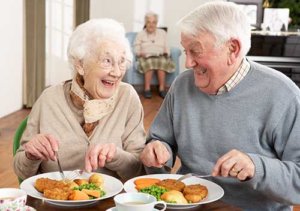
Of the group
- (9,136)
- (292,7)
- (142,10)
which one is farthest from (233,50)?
(142,10)

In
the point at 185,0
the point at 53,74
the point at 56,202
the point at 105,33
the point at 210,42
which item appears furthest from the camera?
the point at 185,0

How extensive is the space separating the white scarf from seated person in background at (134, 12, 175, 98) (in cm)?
565

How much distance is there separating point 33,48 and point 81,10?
2.28m

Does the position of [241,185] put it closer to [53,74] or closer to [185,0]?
[53,74]

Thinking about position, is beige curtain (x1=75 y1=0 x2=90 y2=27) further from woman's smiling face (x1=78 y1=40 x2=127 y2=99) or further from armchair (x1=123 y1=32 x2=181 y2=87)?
woman's smiling face (x1=78 y1=40 x2=127 y2=99)

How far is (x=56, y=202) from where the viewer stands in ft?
4.47

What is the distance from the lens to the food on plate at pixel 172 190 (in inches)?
54.8

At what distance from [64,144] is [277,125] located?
70 cm

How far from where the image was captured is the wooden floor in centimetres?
365

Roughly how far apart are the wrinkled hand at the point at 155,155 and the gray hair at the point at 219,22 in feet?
1.21

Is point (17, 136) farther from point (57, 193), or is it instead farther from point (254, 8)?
point (254, 8)

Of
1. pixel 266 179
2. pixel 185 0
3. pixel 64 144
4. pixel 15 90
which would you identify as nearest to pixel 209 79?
pixel 266 179

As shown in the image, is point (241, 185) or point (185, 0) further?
point (185, 0)

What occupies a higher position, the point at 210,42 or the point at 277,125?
the point at 210,42
